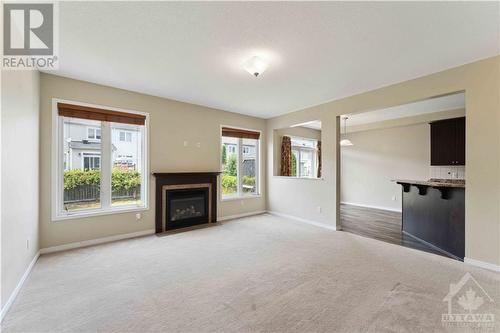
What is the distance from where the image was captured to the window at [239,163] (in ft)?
18.8

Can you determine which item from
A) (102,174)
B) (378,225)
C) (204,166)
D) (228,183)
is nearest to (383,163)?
(378,225)

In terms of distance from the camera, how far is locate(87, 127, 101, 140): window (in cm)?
387

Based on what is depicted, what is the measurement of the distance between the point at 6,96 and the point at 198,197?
11.4 feet

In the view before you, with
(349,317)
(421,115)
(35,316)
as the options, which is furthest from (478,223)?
(35,316)

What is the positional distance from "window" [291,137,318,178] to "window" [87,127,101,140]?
5427mm

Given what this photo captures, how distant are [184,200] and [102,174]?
161 centimetres

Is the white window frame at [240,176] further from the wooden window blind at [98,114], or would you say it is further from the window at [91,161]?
the window at [91,161]

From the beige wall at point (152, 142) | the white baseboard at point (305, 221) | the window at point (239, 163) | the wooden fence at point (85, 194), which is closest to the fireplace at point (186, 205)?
the beige wall at point (152, 142)

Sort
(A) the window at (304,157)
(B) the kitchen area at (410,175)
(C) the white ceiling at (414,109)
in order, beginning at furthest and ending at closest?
(A) the window at (304,157)
(C) the white ceiling at (414,109)
(B) the kitchen area at (410,175)

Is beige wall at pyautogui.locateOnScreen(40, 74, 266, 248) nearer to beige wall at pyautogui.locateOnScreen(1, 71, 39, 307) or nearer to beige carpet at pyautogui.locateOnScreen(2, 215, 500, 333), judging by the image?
beige wall at pyautogui.locateOnScreen(1, 71, 39, 307)

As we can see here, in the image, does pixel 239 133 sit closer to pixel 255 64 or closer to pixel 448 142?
pixel 255 64

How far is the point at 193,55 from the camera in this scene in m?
2.84

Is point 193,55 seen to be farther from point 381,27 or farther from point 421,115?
point 421,115

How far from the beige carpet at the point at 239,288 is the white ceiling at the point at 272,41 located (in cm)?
272
